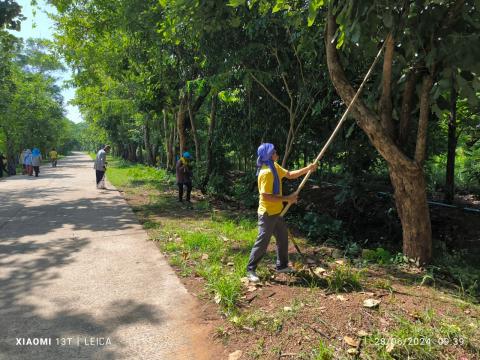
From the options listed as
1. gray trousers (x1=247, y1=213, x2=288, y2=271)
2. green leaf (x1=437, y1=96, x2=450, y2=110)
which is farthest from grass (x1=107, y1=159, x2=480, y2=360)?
green leaf (x1=437, y1=96, x2=450, y2=110)

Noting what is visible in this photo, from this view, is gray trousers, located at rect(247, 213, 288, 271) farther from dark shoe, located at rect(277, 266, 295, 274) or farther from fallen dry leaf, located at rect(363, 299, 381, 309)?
fallen dry leaf, located at rect(363, 299, 381, 309)

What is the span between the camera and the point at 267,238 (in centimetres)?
460

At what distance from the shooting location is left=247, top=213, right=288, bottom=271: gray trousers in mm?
4594

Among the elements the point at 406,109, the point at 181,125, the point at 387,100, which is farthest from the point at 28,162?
the point at 406,109

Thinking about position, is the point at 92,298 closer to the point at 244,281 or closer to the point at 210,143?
the point at 244,281

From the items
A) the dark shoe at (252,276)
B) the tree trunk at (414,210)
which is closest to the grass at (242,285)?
the dark shoe at (252,276)

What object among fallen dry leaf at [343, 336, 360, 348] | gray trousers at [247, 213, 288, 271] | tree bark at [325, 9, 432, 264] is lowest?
fallen dry leaf at [343, 336, 360, 348]

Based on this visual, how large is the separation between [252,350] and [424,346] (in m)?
1.40

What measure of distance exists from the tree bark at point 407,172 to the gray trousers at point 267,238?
1.79m

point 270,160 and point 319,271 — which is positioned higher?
point 270,160

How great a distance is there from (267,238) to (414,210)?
217 cm

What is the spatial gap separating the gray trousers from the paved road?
0.92m

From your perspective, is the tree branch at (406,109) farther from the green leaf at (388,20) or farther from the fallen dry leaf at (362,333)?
the fallen dry leaf at (362,333)

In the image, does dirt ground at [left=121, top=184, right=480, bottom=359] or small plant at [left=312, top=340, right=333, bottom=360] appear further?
dirt ground at [left=121, top=184, right=480, bottom=359]
